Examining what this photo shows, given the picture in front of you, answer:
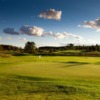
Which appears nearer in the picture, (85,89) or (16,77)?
(85,89)

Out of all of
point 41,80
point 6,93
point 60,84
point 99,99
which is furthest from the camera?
point 41,80

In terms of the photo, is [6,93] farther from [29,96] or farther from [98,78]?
[98,78]

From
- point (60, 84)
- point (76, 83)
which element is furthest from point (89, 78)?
point (60, 84)

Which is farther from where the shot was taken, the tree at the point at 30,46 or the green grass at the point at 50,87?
the tree at the point at 30,46

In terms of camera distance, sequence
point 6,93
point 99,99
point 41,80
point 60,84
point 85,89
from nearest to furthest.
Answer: point 99,99 < point 6,93 < point 85,89 < point 60,84 < point 41,80

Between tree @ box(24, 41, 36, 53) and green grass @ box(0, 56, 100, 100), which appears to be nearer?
green grass @ box(0, 56, 100, 100)

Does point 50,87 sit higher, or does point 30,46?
point 30,46

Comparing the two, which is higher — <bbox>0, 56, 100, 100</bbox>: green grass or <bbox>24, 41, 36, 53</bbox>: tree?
<bbox>24, 41, 36, 53</bbox>: tree

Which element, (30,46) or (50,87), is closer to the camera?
(50,87)

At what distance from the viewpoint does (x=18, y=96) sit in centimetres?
1105

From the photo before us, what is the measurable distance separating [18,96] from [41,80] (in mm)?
3852

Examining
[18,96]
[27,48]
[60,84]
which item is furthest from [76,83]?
[27,48]

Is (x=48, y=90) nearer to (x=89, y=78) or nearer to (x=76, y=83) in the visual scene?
(x=76, y=83)

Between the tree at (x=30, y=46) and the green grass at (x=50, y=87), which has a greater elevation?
the tree at (x=30, y=46)
